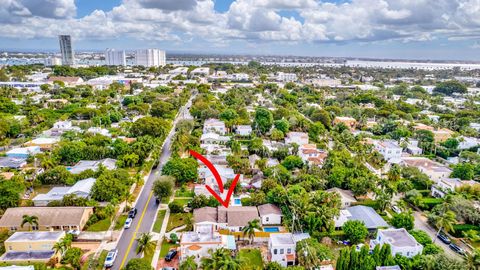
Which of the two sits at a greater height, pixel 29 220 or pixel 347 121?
pixel 347 121

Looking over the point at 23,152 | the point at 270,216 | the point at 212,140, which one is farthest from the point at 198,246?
the point at 23,152

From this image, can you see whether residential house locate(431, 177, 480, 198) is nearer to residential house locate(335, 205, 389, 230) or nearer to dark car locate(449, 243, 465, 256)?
→ dark car locate(449, 243, 465, 256)

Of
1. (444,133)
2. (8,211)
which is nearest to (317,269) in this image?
(8,211)

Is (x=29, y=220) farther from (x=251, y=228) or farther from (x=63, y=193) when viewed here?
(x=251, y=228)

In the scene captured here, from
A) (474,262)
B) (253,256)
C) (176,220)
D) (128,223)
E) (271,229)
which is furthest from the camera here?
(176,220)

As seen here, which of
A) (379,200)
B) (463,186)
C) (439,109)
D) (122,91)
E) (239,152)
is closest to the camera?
(379,200)

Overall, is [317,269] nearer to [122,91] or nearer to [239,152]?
[239,152]
